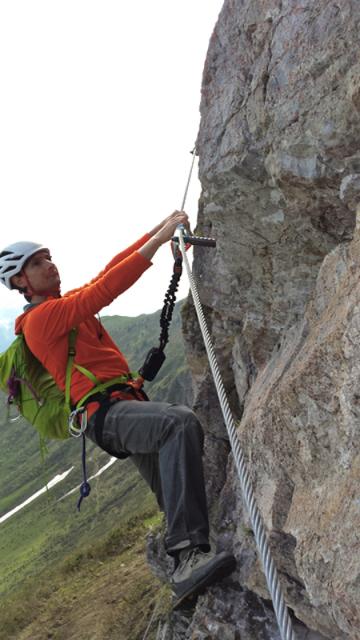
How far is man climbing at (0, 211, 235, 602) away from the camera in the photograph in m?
5.84

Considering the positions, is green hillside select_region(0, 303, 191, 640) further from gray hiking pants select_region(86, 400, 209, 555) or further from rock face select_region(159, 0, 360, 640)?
rock face select_region(159, 0, 360, 640)

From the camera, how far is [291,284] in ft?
21.5

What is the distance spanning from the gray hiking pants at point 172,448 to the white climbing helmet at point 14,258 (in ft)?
7.79

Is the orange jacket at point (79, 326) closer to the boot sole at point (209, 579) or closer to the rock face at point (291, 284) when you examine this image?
the rock face at point (291, 284)

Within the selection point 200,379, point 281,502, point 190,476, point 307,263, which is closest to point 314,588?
point 281,502

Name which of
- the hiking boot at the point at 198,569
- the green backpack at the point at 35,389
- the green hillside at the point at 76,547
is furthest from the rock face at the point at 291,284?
the green hillside at the point at 76,547

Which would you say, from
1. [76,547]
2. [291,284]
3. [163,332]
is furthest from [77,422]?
[76,547]

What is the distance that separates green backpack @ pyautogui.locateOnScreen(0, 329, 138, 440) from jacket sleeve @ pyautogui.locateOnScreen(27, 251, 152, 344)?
39 centimetres

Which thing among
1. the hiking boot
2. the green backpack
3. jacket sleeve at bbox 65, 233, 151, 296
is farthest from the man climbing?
jacket sleeve at bbox 65, 233, 151, 296

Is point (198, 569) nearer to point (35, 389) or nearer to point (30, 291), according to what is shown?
point (35, 389)

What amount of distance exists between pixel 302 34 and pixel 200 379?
22.3ft

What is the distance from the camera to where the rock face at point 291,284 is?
3846mm

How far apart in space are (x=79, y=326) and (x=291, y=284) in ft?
9.37

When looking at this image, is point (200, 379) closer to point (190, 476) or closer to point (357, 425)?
point (190, 476)
